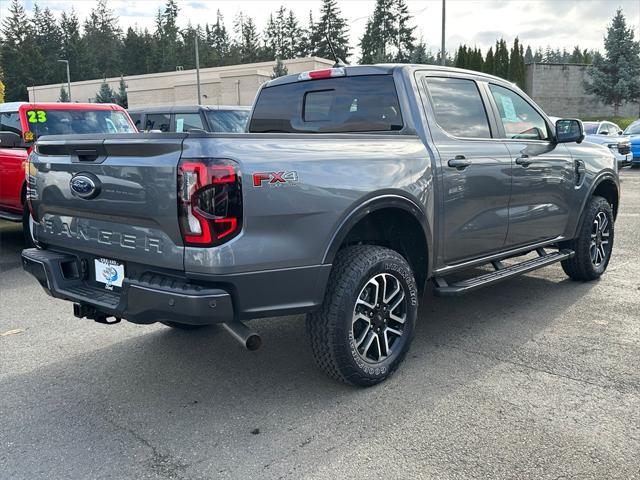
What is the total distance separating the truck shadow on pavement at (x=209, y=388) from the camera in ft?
10.1

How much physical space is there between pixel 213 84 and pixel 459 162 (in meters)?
53.6

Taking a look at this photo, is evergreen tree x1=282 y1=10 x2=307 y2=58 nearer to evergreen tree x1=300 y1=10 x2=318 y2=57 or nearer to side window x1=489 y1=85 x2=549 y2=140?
evergreen tree x1=300 y1=10 x2=318 y2=57

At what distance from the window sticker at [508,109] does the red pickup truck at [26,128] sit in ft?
18.4

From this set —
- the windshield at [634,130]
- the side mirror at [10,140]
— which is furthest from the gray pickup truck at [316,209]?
the windshield at [634,130]

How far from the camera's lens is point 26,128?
8.11 meters

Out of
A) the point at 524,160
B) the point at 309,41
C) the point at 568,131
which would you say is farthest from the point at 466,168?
the point at 309,41

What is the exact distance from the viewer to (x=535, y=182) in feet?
16.1

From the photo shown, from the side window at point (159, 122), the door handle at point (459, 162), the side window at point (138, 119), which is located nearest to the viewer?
the door handle at point (459, 162)

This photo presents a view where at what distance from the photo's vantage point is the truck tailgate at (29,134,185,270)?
2930 millimetres

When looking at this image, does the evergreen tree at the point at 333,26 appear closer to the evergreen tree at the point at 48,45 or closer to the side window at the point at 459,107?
the evergreen tree at the point at 48,45

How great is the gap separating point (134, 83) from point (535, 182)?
202 ft

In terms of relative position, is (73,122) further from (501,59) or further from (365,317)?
(501,59)

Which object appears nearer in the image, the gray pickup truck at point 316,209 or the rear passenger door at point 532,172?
the gray pickup truck at point 316,209

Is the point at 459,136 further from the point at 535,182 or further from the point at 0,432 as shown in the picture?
the point at 0,432
